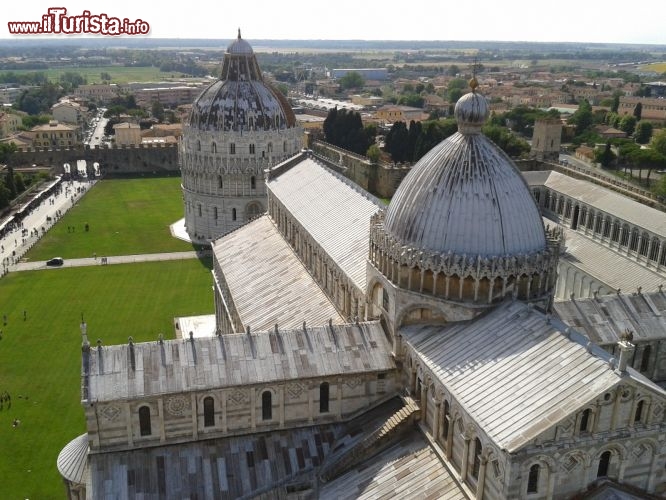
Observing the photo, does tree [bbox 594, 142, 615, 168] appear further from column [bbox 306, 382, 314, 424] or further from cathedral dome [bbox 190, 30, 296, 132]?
column [bbox 306, 382, 314, 424]

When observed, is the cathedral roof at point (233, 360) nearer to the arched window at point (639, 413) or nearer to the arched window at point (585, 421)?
the arched window at point (585, 421)

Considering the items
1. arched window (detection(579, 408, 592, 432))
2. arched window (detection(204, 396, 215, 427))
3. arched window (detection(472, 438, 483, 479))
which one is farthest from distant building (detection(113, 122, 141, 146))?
arched window (detection(579, 408, 592, 432))

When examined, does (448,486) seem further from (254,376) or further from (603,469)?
(254,376)

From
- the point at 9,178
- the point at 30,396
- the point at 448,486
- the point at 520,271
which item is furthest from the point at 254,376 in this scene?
the point at 9,178

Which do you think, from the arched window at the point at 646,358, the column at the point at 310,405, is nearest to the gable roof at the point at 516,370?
the column at the point at 310,405

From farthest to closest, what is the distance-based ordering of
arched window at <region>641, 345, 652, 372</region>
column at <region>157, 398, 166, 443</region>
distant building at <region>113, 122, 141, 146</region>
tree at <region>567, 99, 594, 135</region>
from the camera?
tree at <region>567, 99, 594, 135</region>
distant building at <region>113, 122, 141, 146</region>
arched window at <region>641, 345, 652, 372</region>
column at <region>157, 398, 166, 443</region>

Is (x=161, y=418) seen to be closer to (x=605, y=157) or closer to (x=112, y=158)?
(x=112, y=158)
